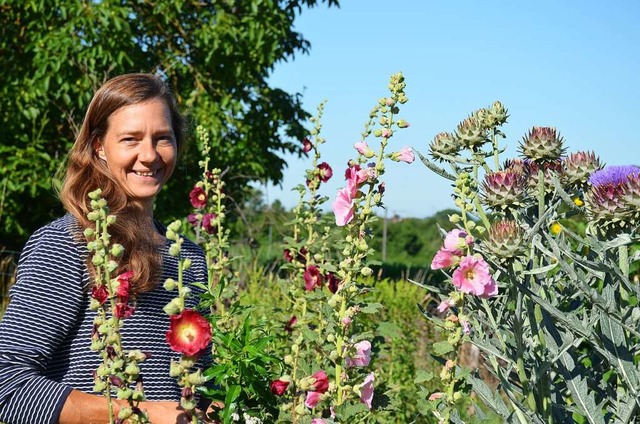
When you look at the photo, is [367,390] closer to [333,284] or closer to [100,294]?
[333,284]

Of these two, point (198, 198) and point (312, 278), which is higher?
point (198, 198)

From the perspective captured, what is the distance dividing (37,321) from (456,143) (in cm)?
116

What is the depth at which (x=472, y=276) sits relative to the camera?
1.69 meters

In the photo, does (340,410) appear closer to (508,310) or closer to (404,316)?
(508,310)

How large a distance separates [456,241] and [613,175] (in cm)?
61

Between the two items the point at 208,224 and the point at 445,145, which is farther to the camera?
the point at 208,224

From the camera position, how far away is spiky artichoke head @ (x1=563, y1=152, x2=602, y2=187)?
7.37 ft

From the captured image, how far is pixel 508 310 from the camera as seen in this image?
7.30ft

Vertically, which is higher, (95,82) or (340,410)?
(95,82)

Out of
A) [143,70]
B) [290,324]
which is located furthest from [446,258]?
[143,70]

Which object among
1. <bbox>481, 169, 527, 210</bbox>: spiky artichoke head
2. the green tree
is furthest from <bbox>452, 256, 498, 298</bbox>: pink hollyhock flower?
the green tree

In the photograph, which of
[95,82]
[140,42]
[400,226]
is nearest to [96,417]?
[95,82]

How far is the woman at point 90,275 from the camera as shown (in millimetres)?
1878

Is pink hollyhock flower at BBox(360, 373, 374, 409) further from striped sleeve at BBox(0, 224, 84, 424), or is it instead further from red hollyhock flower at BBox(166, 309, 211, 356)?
red hollyhock flower at BBox(166, 309, 211, 356)
